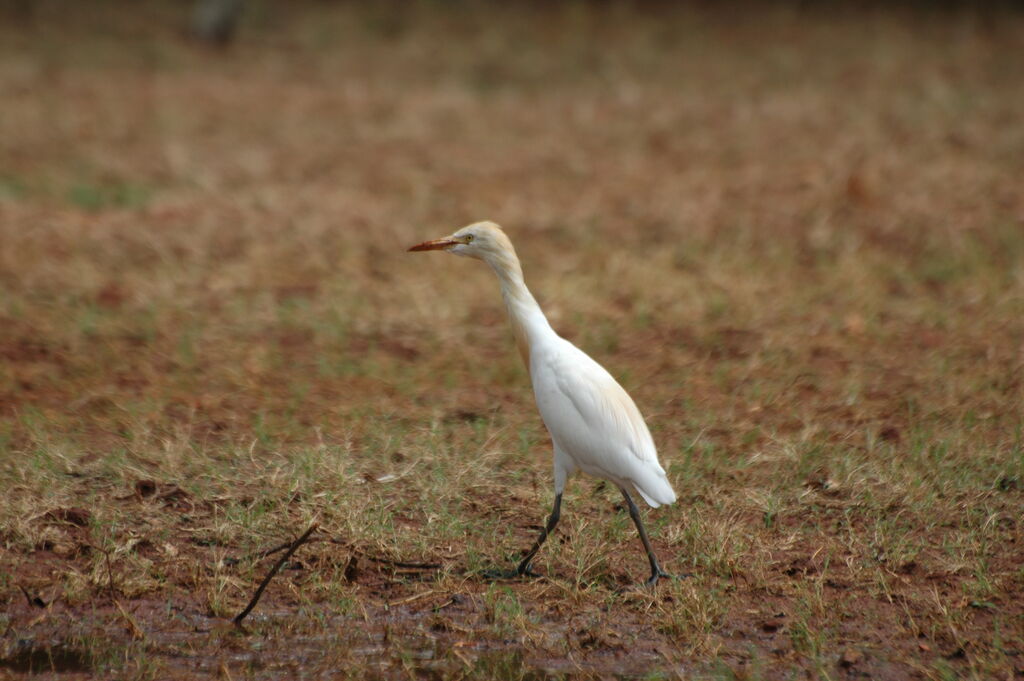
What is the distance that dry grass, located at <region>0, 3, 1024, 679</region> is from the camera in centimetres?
405

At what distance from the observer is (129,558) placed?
429 cm

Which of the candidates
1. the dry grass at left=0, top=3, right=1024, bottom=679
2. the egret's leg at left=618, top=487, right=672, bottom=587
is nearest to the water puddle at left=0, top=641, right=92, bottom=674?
the dry grass at left=0, top=3, right=1024, bottom=679

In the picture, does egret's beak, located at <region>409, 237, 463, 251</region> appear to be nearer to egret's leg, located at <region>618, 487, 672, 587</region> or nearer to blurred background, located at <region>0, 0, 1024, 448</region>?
egret's leg, located at <region>618, 487, 672, 587</region>

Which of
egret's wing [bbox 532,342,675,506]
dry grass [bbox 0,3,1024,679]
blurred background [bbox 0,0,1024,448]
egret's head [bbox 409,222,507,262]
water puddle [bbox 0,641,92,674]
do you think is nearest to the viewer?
water puddle [bbox 0,641,92,674]

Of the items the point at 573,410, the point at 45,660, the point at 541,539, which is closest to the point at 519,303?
the point at 573,410

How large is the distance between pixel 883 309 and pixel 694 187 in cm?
267

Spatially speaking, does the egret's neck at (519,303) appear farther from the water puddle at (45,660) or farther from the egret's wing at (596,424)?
the water puddle at (45,660)

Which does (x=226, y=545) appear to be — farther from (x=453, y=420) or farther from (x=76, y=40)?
(x=76, y=40)

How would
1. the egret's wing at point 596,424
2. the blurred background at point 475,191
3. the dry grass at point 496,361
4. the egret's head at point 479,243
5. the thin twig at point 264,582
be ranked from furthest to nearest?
the blurred background at point 475,191 < the egret's head at point 479,243 < the egret's wing at point 596,424 < the dry grass at point 496,361 < the thin twig at point 264,582

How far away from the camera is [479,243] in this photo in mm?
4531

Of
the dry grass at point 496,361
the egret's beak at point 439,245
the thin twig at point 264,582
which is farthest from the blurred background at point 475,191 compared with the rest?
the thin twig at point 264,582

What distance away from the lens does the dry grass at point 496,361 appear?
4.05 meters

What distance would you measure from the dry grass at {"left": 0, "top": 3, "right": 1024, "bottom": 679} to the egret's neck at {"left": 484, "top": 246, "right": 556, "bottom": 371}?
2.35ft

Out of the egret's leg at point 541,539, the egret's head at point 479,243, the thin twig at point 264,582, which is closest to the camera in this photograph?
the thin twig at point 264,582
